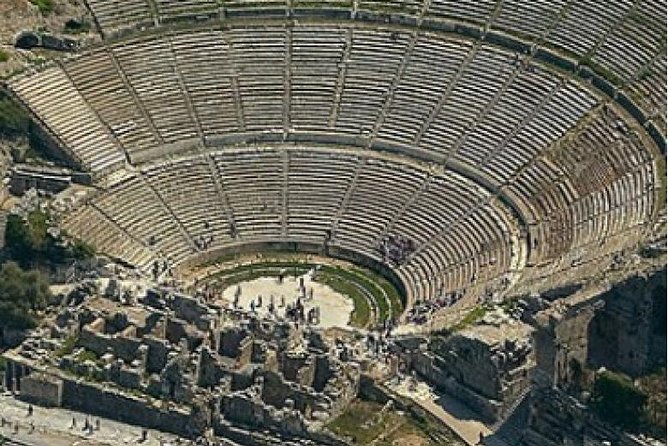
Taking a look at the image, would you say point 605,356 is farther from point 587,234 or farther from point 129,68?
point 129,68

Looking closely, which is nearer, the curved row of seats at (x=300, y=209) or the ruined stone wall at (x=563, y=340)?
the ruined stone wall at (x=563, y=340)

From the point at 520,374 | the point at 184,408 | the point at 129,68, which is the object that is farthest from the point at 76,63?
the point at 520,374

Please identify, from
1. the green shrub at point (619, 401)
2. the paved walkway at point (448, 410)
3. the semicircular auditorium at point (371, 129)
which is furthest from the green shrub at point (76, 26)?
the green shrub at point (619, 401)

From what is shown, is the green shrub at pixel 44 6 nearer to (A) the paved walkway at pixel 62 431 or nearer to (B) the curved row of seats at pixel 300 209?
(B) the curved row of seats at pixel 300 209

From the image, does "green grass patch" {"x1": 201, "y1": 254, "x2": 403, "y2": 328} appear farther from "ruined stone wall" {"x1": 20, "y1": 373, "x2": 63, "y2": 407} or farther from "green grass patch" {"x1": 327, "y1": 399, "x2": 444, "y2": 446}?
"ruined stone wall" {"x1": 20, "y1": 373, "x2": 63, "y2": 407}

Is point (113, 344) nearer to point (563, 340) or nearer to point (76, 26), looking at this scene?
point (563, 340)

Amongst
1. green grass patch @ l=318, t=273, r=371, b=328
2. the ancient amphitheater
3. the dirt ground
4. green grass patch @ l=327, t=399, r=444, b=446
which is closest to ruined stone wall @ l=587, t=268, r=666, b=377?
green grass patch @ l=327, t=399, r=444, b=446

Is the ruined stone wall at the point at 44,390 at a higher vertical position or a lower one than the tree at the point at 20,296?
lower
